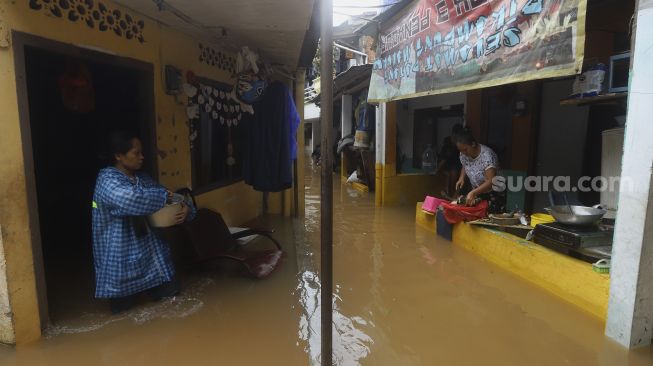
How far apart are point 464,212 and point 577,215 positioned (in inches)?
72.0

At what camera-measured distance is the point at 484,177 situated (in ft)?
18.3

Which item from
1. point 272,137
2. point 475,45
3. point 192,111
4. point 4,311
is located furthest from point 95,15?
point 475,45

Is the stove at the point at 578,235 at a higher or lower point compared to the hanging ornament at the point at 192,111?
lower

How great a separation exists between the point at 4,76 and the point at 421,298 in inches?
153

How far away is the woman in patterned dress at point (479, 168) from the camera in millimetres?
5438

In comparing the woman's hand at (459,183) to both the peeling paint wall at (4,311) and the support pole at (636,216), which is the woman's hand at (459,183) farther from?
the peeling paint wall at (4,311)

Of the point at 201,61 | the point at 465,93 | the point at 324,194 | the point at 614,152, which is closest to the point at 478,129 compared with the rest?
the point at 465,93

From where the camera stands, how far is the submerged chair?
4.25m

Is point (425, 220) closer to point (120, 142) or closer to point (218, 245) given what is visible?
point (218, 245)

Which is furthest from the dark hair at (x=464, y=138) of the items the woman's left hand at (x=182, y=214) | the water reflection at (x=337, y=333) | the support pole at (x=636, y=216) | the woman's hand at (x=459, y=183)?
the woman's left hand at (x=182, y=214)

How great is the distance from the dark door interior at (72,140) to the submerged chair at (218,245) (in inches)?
31.7

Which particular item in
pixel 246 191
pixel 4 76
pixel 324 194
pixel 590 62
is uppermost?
pixel 590 62

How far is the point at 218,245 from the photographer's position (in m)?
4.67

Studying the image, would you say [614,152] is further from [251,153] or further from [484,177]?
[251,153]
